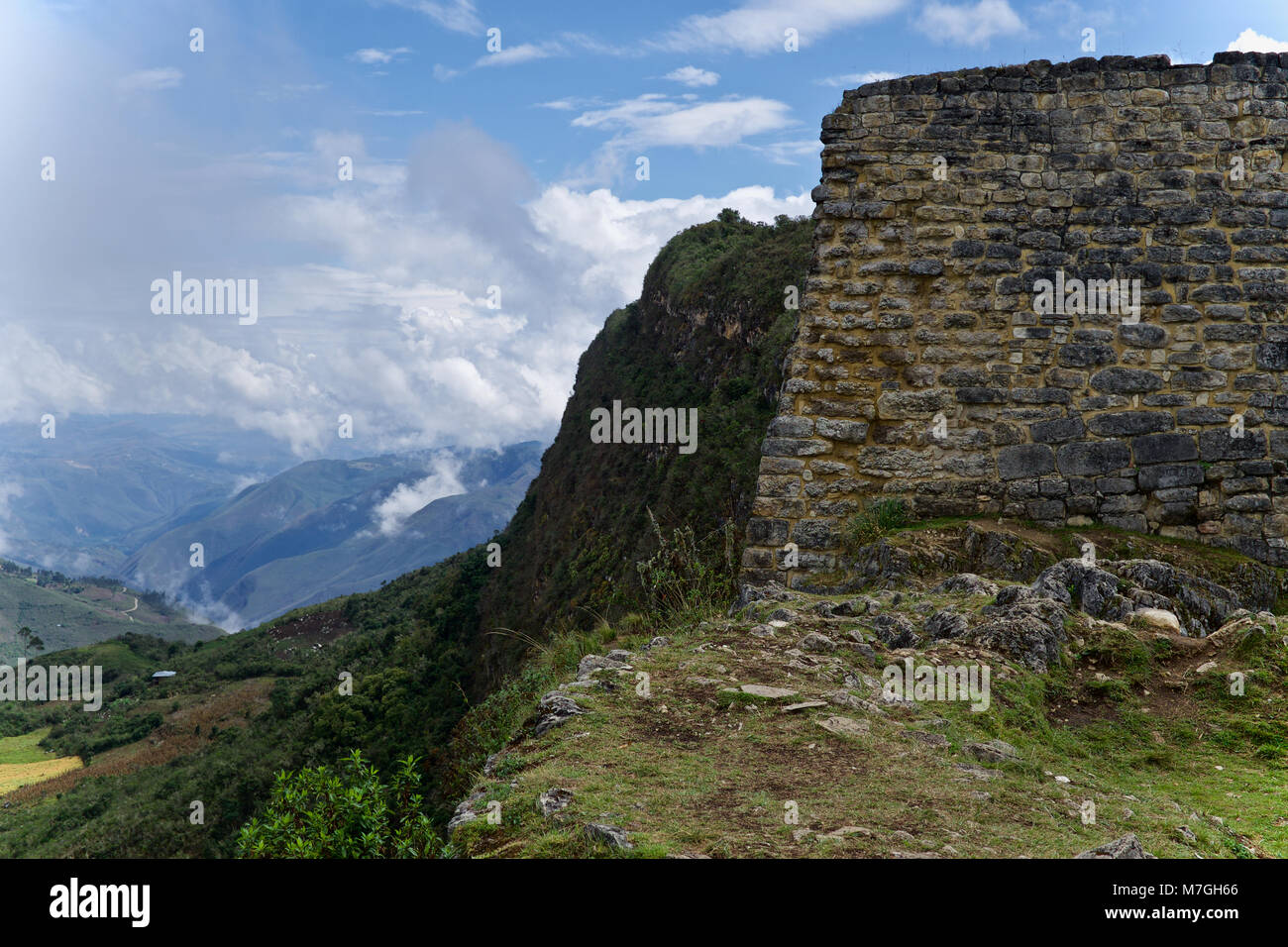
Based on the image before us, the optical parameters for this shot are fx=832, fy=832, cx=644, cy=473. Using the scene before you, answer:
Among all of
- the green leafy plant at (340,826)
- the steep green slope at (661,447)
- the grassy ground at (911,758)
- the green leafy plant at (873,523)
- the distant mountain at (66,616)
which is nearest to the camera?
the grassy ground at (911,758)

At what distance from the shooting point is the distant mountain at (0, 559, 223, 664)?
15688 cm

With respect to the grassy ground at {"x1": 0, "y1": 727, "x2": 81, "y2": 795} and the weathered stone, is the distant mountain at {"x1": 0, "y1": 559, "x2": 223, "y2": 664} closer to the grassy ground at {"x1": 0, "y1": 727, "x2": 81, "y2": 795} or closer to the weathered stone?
the grassy ground at {"x1": 0, "y1": 727, "x2": 81, "y2": 795}

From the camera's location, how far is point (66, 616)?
550ft

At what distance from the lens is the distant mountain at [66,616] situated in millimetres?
156875

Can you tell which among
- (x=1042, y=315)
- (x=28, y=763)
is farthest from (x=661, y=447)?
(x=28, y=763)

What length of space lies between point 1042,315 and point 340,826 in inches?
312

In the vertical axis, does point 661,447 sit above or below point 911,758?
above

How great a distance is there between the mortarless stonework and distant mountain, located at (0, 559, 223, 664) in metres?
161

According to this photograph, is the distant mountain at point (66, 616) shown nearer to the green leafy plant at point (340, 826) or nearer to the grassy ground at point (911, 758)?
the green leafy plant at point (340, 826)

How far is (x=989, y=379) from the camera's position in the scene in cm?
855

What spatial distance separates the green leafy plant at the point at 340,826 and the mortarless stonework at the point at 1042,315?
4880 mm

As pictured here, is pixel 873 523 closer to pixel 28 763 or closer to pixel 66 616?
pixel 28 763

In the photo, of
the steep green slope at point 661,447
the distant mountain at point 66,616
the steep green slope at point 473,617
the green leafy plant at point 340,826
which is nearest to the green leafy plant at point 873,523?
the steep green slope at point 473,617

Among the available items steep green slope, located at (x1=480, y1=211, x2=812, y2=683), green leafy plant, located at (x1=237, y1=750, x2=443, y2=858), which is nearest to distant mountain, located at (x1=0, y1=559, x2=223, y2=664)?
steep green slope, located at (x1=480, y1=211, x2=812, y2=683)
